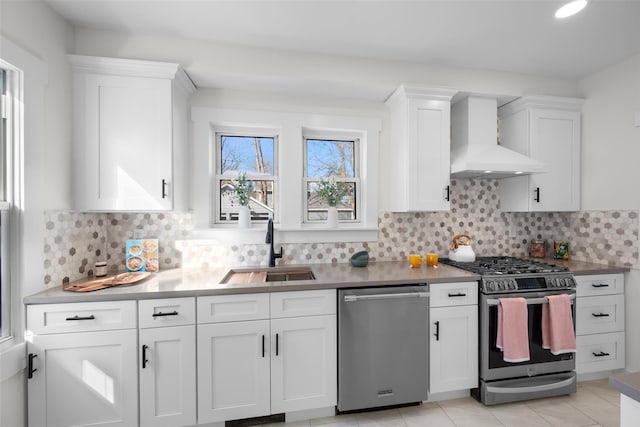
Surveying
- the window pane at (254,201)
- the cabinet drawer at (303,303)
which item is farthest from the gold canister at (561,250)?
the window pane at (254,201)

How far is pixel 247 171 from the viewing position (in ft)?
8.91

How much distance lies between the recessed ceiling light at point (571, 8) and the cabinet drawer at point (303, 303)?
2.26 metres

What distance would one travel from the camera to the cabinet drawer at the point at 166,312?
1799 mm

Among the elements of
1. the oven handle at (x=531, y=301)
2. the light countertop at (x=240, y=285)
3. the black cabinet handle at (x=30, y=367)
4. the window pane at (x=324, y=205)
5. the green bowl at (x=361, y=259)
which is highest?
the window pane at (x=324, y=205)

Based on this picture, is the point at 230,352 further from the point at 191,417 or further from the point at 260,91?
the point at 260,91

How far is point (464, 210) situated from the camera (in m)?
2.99

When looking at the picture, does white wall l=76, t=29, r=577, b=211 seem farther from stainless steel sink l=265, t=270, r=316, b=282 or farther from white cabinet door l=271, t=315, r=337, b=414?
white cabinet door l=271, t=315, r=337, b=414

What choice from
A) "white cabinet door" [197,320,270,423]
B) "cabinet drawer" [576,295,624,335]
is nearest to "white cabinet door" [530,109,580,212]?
"cabinet drawer" [576,295,624,335]

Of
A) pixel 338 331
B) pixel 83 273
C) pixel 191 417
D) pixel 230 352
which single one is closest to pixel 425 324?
pixel 338 331

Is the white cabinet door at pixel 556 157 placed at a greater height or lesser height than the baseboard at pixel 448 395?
greater

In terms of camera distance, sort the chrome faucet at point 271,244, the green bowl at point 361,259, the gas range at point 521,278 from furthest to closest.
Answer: the green bowl at point 361,259 < the chrome faucet at point 271,244 < the gas range at point 521,278

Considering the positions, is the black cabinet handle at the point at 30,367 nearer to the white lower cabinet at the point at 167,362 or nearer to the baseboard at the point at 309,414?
the white lower cabinet at the point at 167,362

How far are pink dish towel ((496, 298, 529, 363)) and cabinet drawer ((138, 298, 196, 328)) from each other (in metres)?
2.08

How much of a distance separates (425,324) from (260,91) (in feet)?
7.38
